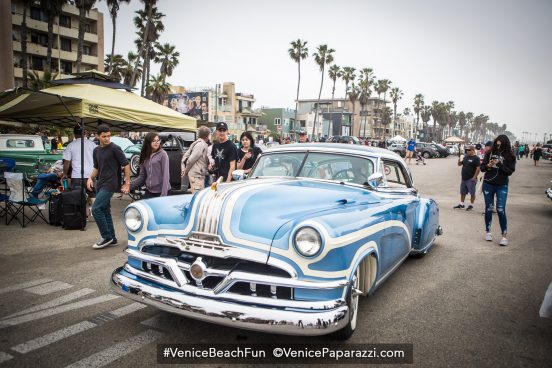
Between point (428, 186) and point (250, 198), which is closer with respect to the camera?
point (250, 198)

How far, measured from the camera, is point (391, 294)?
4.21 metres

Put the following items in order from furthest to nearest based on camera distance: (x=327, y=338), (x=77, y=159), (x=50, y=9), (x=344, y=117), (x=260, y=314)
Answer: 1. (x=344, y=117)
2. (x=50, y=9)
3. (x=77, y=159)
4. (x=327, y=338)
5. (x=260, y=314)

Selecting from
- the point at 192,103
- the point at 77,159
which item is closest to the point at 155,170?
the point at 77,159

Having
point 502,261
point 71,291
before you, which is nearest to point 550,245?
point 502,261

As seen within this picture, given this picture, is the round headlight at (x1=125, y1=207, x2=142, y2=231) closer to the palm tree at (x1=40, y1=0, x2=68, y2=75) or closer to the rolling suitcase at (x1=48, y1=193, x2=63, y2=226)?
the rolling suitcase at (x1=48, y1=193, x2=63, y2=226)

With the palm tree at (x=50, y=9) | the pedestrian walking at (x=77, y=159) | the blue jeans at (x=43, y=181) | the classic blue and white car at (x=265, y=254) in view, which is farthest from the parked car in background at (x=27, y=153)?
the palm tree at (x=50, y=9)

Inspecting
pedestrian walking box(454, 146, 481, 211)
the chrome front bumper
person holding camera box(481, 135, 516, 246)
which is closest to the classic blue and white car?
the chrome front bumper

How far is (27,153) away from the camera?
12.3 metres

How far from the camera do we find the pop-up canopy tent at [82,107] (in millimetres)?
7160

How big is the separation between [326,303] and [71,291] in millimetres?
3094

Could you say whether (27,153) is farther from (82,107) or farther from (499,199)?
(499,199)

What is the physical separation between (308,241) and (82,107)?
6.26m

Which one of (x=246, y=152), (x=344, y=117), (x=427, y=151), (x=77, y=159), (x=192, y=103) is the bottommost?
(x=77, y=159)

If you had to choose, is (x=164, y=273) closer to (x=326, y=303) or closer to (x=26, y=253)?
(x=326, y=303)
